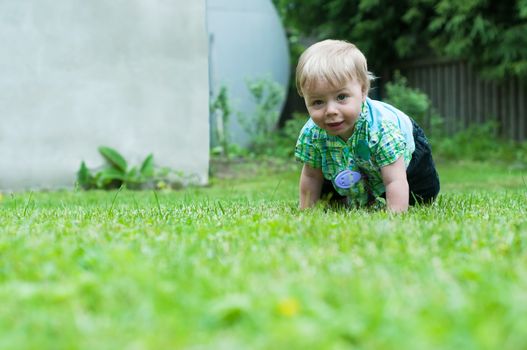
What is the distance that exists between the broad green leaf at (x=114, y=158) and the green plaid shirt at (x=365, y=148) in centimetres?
394

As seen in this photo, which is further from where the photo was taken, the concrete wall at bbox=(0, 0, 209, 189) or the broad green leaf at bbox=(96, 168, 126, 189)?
the broad green leaf at bbox=(96, 168, 126, 189)

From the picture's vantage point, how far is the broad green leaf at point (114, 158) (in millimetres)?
7500

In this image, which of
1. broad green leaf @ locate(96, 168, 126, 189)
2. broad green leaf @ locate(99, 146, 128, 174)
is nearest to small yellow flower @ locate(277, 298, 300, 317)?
broad green leaf @ locate(96, 168, 126, 189)

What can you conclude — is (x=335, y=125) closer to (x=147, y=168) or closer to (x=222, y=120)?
(x=147, y=168)

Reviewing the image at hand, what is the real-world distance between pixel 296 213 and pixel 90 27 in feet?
15.9

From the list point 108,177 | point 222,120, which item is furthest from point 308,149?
point 222,120

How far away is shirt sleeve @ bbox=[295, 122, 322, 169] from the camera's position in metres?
3.86

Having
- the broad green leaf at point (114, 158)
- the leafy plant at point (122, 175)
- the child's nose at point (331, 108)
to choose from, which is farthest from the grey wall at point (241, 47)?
the child's nose at point (331, 108)

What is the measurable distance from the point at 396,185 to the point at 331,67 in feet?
2.15

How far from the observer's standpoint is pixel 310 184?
407 centimetres

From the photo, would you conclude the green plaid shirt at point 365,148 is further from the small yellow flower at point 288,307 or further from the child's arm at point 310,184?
the small yellow flower at point 288,307

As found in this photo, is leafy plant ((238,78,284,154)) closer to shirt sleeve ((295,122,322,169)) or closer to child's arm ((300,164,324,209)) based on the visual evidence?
child's arm ((300,164,324,209))

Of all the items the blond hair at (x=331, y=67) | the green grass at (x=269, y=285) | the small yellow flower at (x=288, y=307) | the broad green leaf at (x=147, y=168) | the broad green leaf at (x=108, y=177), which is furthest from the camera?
the broad green leaf at (x=147, y=168)

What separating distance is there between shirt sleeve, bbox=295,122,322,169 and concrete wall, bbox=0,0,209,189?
4058 millimetres
